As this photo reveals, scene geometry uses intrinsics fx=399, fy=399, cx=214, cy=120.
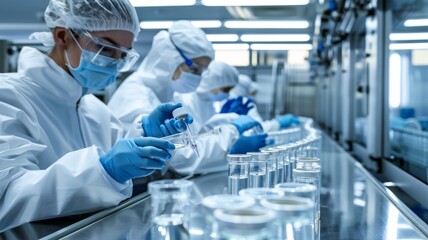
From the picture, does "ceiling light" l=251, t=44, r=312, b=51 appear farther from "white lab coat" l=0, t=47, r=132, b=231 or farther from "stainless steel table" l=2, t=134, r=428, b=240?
"white lab coat" l=0, t=47, r=132, b=231

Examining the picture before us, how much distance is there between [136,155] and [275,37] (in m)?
6.13

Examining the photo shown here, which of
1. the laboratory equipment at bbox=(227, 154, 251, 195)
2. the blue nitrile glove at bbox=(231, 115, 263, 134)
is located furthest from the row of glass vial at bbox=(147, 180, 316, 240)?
the blue nitrile glove at bbox=(231, 115, 263, 134)

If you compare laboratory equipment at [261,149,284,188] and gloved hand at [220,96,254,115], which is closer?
laboratory equipment at [261,149,284,188]

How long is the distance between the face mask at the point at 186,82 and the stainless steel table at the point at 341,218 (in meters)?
0.88

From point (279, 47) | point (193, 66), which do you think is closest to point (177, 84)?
point (193, 66)

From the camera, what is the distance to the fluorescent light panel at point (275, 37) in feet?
22.3

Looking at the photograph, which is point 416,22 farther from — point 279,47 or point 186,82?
point 279,47

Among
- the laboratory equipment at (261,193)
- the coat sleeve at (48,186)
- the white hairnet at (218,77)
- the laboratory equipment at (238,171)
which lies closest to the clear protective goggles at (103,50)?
the coat sleeve at (48,186)

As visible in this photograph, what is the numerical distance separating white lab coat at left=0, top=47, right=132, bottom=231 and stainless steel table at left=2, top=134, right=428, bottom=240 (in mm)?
95

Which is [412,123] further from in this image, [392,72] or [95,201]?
[95,201]

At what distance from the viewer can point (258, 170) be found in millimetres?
954

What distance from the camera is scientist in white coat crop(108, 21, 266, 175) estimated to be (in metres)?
2.01

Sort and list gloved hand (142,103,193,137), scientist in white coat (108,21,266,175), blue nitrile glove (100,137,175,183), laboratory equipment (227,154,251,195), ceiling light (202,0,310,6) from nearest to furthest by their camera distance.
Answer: laboratory equipment (227,154,251,195) → blue nitrile glove (100,137,175,183) → gloved hand (142,103,193,137) → scientist in white coat (108,21,266,175) → ceiling light (202,0,310,6)

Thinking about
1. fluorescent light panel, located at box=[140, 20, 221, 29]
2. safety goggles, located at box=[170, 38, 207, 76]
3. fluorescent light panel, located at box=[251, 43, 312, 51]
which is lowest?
safety goggles, located at box=[170, 38, 207, 76]
